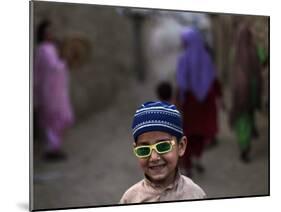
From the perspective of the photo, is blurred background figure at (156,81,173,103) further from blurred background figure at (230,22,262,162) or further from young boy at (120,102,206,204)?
blurred background figure at (230,22,262,162)

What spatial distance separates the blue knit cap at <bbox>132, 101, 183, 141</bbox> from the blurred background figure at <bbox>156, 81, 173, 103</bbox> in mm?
296

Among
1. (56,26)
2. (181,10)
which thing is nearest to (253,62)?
(181,10)

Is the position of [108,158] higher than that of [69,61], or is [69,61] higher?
[69,61]

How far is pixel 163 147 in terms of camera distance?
14.7ft

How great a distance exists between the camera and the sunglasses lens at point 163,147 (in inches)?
176

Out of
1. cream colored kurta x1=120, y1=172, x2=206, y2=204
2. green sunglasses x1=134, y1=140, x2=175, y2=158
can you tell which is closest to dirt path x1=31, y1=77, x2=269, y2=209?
cream colored kurta x1=120, y1=172, x2=206, y2=204

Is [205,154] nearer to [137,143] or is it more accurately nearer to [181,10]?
[137,143]

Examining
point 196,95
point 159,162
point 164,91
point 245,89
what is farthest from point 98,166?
point 245,89

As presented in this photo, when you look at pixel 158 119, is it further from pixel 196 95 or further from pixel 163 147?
pixel 196 95

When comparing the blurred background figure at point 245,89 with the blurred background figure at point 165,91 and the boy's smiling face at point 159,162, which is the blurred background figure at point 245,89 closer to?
the blurred background figure at point 165,91

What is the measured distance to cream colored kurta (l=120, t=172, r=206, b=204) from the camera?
462 centimetres

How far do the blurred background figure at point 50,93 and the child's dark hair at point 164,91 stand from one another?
0.75 meters

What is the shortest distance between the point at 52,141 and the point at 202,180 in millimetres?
1301

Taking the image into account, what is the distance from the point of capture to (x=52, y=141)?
468 centimetres
